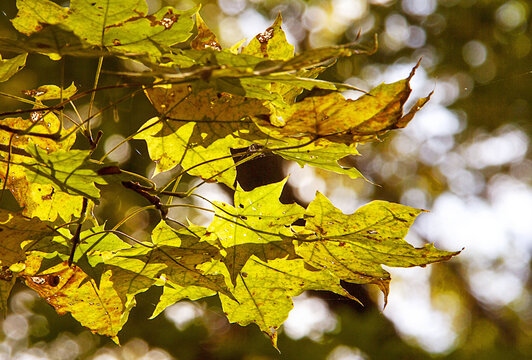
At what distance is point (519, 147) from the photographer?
258cm

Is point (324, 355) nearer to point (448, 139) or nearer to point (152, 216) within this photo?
point (152, 216)

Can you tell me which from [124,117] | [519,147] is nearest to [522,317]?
[519,147]

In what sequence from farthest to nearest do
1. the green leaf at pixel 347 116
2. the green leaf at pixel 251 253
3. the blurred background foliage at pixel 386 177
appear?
the blurred background foliage at pixel 386 177
the green leaf at pixel 251 253
the green leaf at pixel 347 116

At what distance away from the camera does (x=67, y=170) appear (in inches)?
14.7

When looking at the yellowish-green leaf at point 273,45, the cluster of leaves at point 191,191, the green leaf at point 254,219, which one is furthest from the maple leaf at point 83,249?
the yellowish-green leaf at point 273,45

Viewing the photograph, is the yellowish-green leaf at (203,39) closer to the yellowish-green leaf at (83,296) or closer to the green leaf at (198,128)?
the green leaf at (198,128)

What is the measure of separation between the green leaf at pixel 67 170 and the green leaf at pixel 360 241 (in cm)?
20

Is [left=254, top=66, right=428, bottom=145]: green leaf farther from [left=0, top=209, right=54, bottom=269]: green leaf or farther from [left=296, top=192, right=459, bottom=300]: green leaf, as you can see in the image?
[left=0, top=209, right=54, bottom=269]: green leaf

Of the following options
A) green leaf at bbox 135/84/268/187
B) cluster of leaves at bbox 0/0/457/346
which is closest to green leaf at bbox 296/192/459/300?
cluster of leaves at bbox 0/0/457/346

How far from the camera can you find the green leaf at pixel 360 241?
45 cm

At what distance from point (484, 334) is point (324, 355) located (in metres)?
1.25

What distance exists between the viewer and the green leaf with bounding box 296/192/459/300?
45 centimetres

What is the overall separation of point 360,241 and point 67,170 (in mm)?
279

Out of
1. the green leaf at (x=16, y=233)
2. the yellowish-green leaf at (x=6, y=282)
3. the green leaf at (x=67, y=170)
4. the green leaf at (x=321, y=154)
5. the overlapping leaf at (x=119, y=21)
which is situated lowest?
the yellowish-green leaf at (x=6, y=282)
